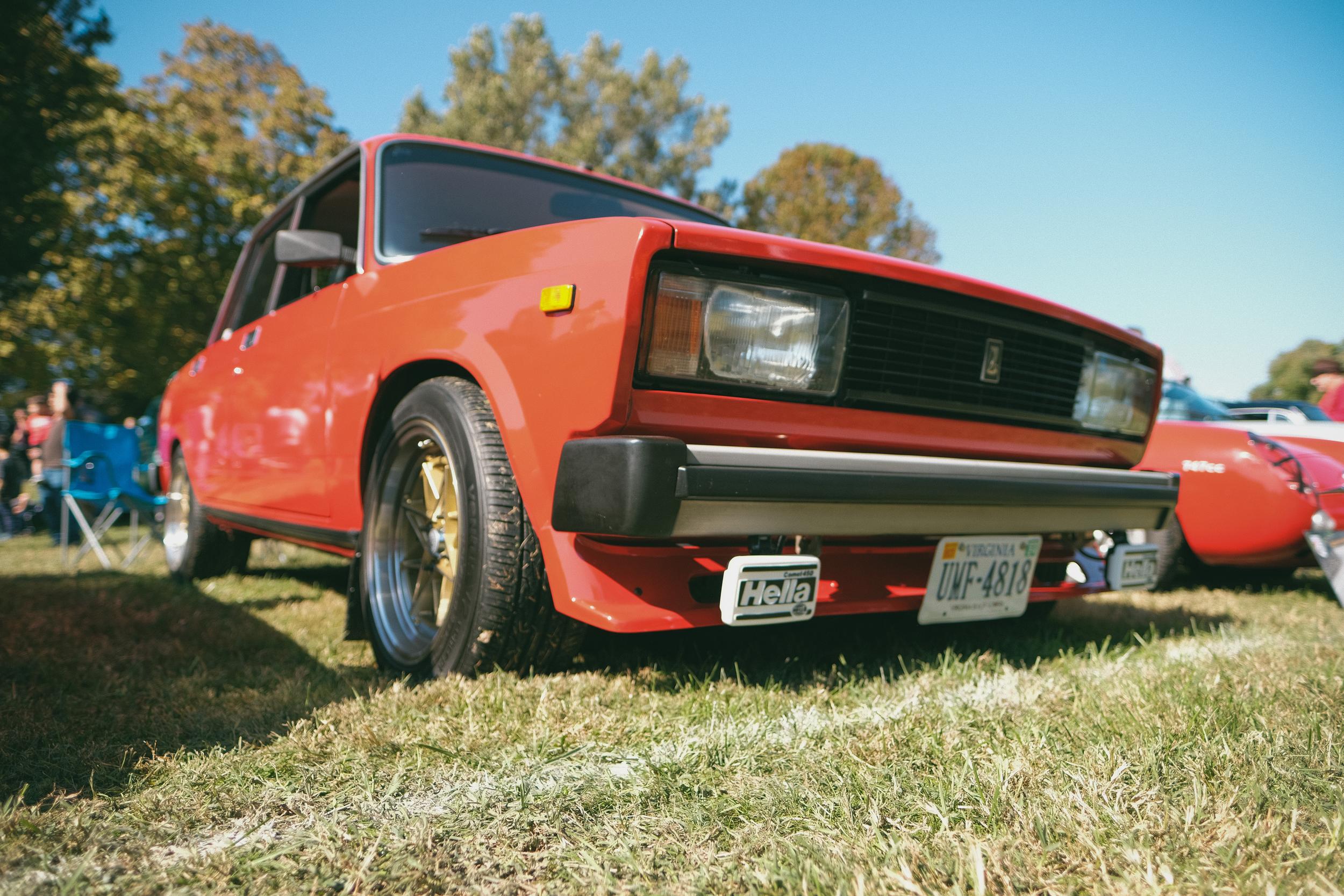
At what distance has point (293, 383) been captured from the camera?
3.08 meters

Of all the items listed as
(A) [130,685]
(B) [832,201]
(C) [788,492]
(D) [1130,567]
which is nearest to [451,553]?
(A) [130,685]

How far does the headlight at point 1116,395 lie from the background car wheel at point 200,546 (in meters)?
3.95

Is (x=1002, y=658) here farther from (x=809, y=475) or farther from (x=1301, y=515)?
(x=1301, y=515)

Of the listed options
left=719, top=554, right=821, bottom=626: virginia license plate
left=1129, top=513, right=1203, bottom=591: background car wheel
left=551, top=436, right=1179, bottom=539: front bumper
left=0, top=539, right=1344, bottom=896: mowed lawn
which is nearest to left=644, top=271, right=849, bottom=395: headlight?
left=551, top=436, right=1179, bottom=539: front bumper

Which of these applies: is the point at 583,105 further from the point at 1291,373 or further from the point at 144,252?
the point at 1291,373

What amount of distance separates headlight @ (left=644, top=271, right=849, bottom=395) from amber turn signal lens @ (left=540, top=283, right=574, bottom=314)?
19 cm

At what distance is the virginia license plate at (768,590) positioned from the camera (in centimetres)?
170

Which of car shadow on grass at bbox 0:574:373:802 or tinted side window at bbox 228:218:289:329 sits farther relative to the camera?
tinted side window at bbox 228:218:289:329

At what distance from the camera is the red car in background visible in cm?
379

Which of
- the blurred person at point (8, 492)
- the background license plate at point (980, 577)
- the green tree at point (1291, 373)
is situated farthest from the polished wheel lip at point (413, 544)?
the green tree at point (1291, 373)

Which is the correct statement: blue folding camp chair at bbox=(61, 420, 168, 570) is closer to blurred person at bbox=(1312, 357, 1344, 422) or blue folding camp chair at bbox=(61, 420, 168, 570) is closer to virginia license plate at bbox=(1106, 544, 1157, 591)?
virginia license plate at bbox=(1106, 544, 1157, 591)

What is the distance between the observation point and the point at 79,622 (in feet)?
9.76

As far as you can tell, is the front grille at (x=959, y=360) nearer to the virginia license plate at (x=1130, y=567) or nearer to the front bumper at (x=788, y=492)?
the front bumper at (x=788, y=492)

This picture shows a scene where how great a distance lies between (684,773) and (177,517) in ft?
15.1
